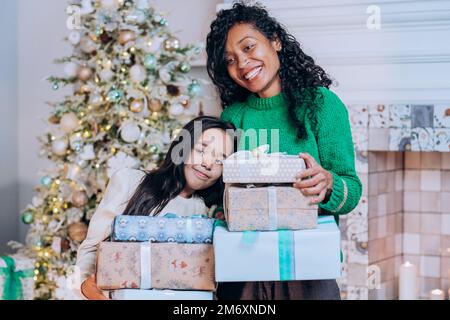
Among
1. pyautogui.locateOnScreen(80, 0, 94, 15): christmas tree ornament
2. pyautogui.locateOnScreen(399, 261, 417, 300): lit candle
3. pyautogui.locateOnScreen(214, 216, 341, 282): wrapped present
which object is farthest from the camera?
pyautogui.locateOnScreen(80, 0, 94, 15): christmas tree ornament

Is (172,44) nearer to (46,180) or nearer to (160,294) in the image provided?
(46,180)

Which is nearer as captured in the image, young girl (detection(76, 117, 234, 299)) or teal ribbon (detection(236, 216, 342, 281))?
teal ribbon (detection(236, 216, 342, 281))

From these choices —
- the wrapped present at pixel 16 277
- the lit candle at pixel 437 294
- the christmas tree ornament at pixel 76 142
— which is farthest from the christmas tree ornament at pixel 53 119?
the lit candle at pixel 437 294

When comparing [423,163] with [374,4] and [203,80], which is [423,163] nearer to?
[374,4]

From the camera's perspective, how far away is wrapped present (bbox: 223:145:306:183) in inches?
48.2

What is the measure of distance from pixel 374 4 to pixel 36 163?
1.22 m

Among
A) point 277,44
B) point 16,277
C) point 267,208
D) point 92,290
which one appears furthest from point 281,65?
point 16,277

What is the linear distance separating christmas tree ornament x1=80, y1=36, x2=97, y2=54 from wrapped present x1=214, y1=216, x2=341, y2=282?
96cm

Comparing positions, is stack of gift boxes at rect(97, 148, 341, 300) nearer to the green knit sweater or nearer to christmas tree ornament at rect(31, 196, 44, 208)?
the green knit sweater

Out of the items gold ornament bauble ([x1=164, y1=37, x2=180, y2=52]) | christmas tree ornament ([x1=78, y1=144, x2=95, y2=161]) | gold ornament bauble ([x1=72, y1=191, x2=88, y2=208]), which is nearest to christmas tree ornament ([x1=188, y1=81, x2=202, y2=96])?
gold ornament bauble ([x1=164, y1=37, x2=180, y2=52])

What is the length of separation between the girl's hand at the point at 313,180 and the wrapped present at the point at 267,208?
0.01m

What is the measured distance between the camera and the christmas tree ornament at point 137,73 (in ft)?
6.43

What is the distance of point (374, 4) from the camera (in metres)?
1.67
